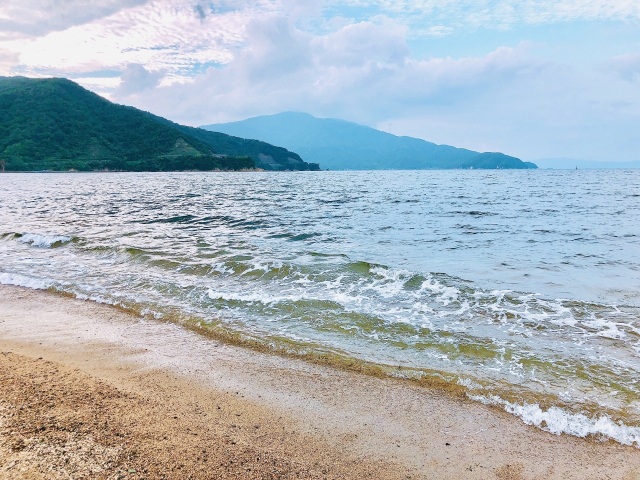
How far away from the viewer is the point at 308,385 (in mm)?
6621

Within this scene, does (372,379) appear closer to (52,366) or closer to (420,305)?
(420,305)

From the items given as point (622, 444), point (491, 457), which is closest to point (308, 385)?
point (491, 457)

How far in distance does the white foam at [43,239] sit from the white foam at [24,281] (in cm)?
610

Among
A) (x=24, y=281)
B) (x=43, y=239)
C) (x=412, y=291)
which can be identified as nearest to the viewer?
(x=412, y=291)

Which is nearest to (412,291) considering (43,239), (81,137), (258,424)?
(258,424)

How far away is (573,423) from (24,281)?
1540cm

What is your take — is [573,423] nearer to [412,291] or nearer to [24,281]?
[412,291]

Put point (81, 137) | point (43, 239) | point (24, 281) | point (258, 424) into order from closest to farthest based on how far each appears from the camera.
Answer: point (258, 424), point (24, 281), point (43, 239), point (81, 137)

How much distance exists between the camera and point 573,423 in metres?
5.55

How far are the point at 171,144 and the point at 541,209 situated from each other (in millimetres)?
159997

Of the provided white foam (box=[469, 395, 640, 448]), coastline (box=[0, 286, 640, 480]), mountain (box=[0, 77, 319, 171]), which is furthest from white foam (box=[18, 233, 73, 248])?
mountain (box=[0, 77, 319, 171])

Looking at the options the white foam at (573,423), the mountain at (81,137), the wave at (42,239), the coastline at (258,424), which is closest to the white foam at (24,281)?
the coastline at (258,424)

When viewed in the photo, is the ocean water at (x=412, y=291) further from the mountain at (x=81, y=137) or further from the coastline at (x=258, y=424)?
the mountain at (x=81, y=137)

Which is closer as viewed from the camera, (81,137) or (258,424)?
(258,424)
